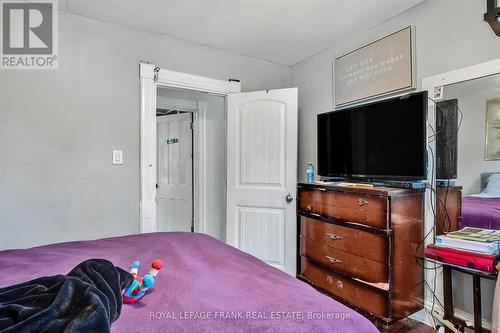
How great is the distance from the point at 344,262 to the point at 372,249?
278 millimetres

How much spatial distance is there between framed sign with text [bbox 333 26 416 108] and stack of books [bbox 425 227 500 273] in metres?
1.10

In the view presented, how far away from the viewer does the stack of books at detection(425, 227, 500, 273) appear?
1.53 m

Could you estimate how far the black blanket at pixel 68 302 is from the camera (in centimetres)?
64

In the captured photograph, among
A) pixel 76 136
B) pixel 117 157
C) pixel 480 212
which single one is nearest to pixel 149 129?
pixel 117 157

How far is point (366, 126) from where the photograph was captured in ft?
7.52

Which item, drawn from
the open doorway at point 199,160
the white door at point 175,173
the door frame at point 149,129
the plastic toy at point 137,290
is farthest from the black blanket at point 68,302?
the white door at point 175,173

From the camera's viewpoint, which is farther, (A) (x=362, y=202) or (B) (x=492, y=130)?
(A) (x=362, y=202)

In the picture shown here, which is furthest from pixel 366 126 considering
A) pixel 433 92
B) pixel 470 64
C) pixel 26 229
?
pixel 26 229

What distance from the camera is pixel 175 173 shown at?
4.10 m

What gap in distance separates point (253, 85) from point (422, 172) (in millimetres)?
1952

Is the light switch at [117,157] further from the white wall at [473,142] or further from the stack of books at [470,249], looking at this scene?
the white wall at [473,142]

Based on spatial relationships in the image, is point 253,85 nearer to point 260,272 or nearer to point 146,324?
point 260,272

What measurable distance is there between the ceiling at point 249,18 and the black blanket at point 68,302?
6.57ft

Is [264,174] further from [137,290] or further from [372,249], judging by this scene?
[137,290]
